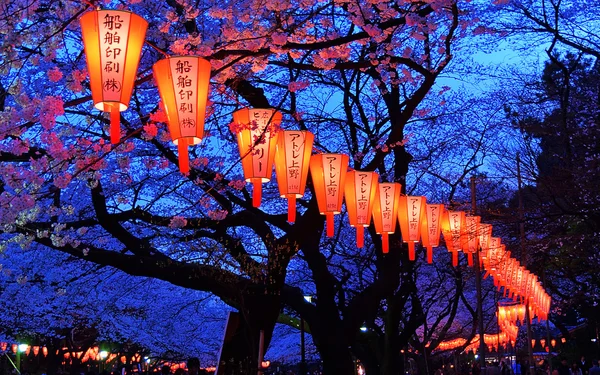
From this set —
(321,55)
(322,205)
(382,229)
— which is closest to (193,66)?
(321,55)

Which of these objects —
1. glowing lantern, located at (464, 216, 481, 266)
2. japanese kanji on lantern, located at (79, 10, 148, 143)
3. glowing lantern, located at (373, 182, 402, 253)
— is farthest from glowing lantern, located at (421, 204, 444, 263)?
japanese kanji on lantern, located at (79, 10, 148, 143)

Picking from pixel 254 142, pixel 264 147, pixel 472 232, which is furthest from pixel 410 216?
pixel 254 142

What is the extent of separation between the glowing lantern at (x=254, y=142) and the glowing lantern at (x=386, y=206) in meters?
3.71

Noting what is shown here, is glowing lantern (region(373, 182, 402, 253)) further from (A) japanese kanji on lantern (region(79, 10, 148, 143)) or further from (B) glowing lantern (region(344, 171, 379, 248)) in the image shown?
(A) japanese kanji on lantern (region(79, 10, 148, 143))

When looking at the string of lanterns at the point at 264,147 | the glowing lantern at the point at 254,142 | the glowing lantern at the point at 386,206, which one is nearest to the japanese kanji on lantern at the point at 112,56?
the string of lanterns at the point at 264,147

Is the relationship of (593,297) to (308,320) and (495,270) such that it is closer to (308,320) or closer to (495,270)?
(495,270)

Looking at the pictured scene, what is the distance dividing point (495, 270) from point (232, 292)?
7.81 m

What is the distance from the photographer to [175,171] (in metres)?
16.5

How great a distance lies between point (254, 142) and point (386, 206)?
4.09 m

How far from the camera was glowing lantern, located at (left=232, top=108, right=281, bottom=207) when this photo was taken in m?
9.16

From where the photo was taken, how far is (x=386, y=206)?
41.2 ft

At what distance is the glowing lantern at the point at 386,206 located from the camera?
12.5 metres

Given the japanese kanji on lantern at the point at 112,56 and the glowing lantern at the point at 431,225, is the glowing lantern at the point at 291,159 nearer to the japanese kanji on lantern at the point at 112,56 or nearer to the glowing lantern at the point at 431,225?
the japanese kanji on lantern at the point at 112,56

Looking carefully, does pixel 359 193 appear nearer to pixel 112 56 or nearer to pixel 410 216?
pixel 410 216
